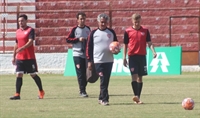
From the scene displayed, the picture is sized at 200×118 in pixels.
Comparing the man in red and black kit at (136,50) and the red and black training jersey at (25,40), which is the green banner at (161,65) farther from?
the man in red and black kit at (136,50)

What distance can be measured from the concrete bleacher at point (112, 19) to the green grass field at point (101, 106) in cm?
954

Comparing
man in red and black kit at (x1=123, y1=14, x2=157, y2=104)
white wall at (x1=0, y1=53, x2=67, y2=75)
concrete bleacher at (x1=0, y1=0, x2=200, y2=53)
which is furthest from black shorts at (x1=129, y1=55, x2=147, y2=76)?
concrete bleacher at (x1=0, y1=0, x2=200, y2=53)

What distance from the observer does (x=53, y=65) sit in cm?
3038

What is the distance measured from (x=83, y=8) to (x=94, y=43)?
19.2 m

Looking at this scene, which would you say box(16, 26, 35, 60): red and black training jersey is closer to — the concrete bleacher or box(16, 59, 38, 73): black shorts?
box(16, 59, 38, 73): black shorts

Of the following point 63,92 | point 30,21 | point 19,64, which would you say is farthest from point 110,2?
point 19,64

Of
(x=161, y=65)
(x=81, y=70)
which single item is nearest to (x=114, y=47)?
(x=81, y=70)

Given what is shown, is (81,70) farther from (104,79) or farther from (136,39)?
(104,79)

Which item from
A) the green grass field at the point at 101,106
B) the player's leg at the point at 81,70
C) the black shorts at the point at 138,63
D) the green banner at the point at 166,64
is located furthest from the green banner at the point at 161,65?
the black shorts at the point at 138,63

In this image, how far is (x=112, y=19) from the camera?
109ft

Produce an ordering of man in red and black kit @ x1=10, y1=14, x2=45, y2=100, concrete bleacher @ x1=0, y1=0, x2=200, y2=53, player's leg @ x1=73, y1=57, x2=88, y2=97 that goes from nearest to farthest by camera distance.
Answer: man in red and black kit @ x1=10, y1=14, x2=45, y2=100 → player's leg @ x1=73, y1=57, x2=88, y2=97 → concrete bleacher @ x1=0, y1=0, x2=200, y2=53

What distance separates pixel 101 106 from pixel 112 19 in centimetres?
1915

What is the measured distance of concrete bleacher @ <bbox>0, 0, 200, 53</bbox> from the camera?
1275 inches

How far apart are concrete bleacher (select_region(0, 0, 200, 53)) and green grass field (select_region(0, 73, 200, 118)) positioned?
31.3 ft
